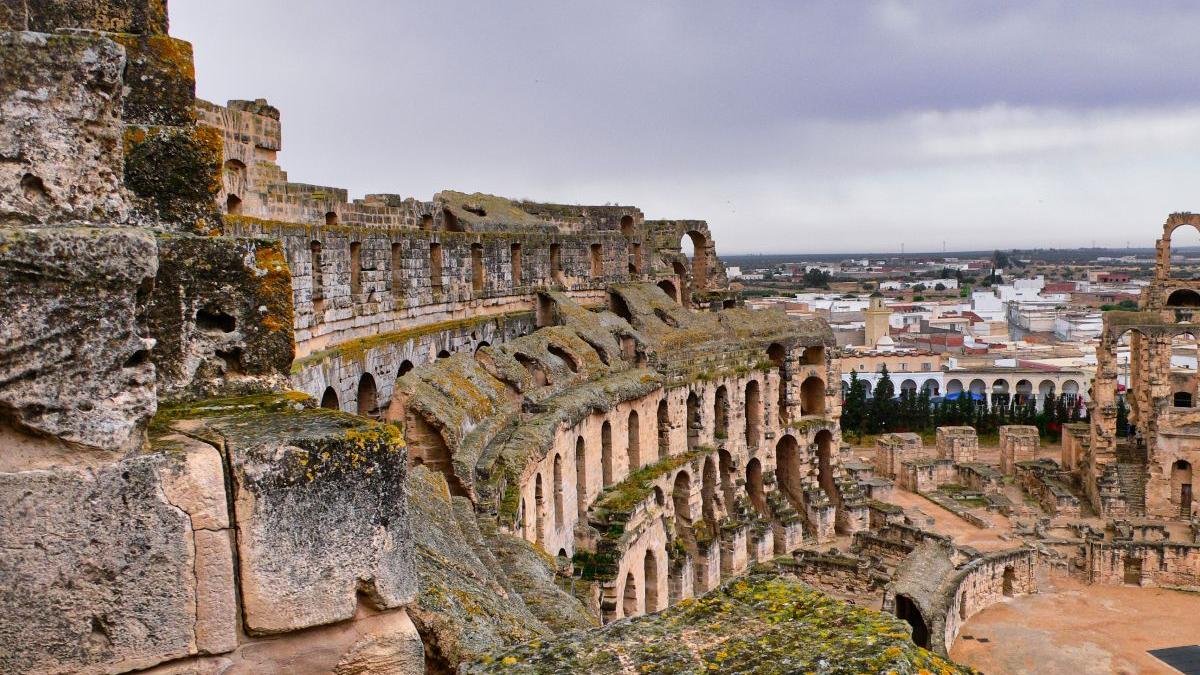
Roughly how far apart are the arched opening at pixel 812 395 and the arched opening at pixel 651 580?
40.6 ft

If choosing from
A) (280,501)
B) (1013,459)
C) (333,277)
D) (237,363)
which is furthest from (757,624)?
(1013,459)

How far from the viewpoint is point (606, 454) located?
2102 centimetres

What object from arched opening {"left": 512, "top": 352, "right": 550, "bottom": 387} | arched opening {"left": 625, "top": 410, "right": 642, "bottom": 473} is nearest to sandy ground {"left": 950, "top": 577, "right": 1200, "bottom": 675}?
arched opening {"left": 625, "top": 410, "right": 642, "bottom": 473}

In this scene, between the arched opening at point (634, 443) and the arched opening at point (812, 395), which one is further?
the arched opening at point (812, 395)

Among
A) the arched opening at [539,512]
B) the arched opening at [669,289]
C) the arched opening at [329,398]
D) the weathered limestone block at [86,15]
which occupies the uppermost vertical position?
the weathered limestone block at [86,15]

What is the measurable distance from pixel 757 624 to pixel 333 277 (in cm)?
1076

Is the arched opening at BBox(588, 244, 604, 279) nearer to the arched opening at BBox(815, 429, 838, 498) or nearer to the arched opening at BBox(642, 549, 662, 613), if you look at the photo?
the arched opening at BBox(815, 429, 838, 498)

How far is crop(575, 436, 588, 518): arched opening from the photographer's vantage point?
18.7 m

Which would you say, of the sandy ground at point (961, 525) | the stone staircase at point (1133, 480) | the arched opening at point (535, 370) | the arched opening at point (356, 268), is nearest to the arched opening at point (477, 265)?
the arched opening at point (535, 370)

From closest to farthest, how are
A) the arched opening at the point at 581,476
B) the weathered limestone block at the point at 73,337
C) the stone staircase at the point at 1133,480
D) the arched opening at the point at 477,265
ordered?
the weathered limestone block at the point at 73,337 → the arched opening at the point at 581,476 → the arched opening at the point at 477,265 → the stone staircase at the point at 1133,480

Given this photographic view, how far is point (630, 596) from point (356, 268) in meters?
7.99

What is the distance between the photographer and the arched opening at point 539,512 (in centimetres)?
1525

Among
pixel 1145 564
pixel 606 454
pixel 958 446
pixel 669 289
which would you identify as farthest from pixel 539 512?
pixel 958 446

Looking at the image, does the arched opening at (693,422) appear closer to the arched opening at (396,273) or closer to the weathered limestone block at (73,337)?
the arched opening at (396,273)
